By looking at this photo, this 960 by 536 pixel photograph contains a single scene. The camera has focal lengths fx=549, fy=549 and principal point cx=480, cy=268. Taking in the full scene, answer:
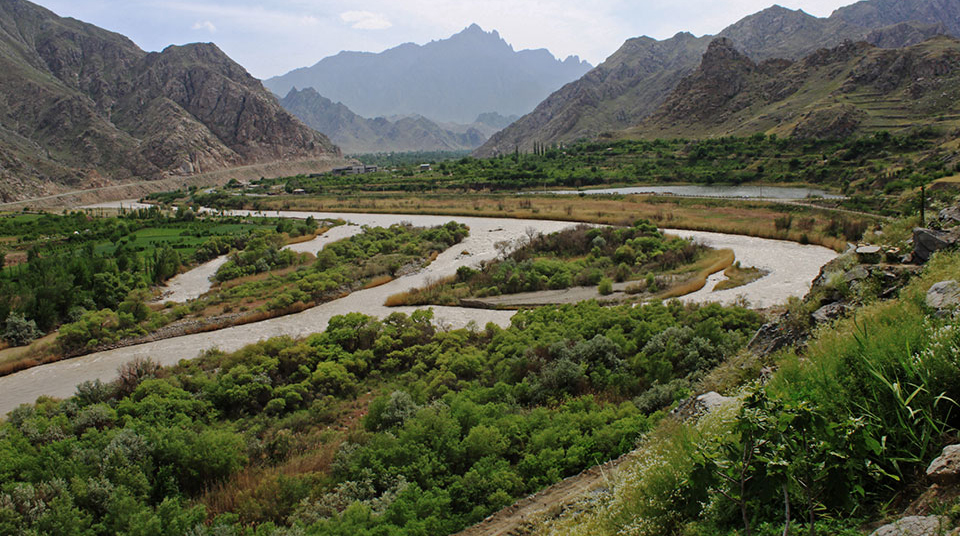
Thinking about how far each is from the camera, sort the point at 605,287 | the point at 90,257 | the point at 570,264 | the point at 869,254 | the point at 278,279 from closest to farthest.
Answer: the point at 869,254 < the point at 605,287 < the point at 570,264 < the point at 278,279 < the point at 90,257

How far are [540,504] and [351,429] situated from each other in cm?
611

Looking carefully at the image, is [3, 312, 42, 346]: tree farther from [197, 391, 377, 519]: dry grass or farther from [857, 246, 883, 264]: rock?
[857, 246, 883, 264]: rock

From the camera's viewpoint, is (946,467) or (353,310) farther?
(353,310)

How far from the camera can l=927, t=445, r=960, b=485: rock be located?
12.0ft

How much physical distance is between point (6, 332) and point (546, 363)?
22289mm

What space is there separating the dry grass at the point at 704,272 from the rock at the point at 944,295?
50.4 feet

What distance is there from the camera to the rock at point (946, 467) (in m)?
3.65

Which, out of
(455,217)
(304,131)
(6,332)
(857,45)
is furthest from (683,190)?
(304,131)

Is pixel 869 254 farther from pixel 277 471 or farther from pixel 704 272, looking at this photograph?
pixel 704 272

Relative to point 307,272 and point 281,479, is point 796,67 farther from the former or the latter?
point 281,479

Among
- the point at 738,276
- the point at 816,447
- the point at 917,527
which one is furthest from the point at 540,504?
the point at 738,276

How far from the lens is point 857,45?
11244cm

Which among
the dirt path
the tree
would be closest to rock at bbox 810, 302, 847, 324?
the dirt path

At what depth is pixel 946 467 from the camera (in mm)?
3693
